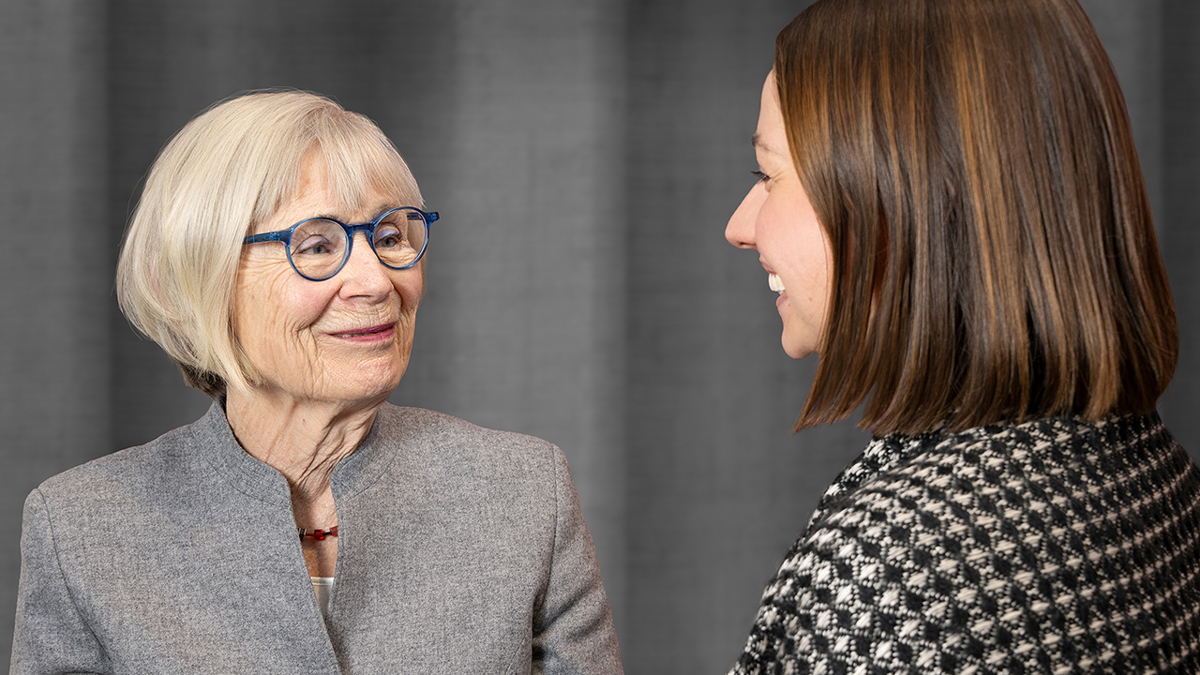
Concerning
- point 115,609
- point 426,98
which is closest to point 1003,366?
point 115,609

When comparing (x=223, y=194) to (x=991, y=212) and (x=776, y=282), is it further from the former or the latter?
(x=991, y=212)

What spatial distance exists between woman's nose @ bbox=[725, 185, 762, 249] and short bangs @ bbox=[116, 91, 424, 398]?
43 cm

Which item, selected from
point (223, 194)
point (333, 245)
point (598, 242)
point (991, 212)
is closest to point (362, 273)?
point (333, 245)

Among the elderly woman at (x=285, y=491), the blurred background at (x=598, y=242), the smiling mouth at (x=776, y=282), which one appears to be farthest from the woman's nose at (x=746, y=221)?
the blurred background at (x=598, y=242)

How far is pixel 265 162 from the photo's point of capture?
3.73 feet

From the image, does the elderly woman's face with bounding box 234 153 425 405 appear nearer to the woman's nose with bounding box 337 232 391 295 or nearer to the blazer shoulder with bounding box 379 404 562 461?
the woman's nose with bounding box 337 232 391 295

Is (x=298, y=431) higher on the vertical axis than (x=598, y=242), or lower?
lower

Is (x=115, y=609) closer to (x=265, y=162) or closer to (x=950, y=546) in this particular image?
(x=265, y=162)

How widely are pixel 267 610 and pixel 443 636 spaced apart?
0.20 metres

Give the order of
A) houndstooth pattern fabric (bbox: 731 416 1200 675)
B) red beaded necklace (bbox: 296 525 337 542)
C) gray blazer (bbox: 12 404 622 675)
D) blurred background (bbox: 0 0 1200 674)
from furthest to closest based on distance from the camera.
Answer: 1. blurred background (bbox: 0 0 1200 674)
2. red beaded necklace (bbox: 296 525 337 542)
3. gray blazer (bbox: 12 404 622 675)
4. houndstooth pattern fabric (bbox: 731 416 1200 675)

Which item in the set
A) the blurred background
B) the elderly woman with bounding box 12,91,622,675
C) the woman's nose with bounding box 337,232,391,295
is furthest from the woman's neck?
the blurred background

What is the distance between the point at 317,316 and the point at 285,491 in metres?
0.21

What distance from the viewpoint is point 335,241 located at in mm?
1173

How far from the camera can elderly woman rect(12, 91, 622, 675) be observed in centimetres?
113
